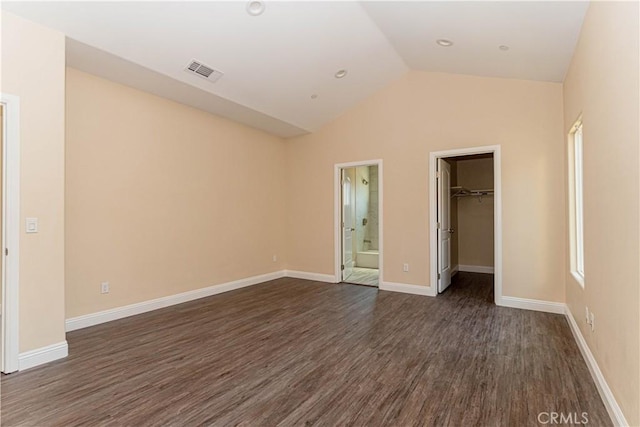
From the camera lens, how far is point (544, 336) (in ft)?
11.0

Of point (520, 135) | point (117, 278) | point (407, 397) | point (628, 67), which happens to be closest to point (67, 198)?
point (117, 278)

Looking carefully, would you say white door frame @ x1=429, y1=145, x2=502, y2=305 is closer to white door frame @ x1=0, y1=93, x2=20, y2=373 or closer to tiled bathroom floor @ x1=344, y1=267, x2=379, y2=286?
tiled bathroom floor @ x1=344, y1=267, x2=379, y2=286

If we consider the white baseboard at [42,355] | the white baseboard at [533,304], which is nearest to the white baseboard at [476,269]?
the white baseboard at [533,304]

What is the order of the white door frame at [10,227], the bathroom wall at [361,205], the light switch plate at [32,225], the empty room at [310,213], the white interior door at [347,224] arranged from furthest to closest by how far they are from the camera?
the bathroom wall at [361,205] → the white interior door at [347,224] → the light switch plate at [32,225] → the white door frame at [10,227] → the empty room at [310,213]

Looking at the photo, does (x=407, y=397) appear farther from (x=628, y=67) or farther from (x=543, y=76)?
(x=543, y=76)

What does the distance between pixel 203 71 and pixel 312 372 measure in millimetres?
3359

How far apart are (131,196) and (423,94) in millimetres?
4302

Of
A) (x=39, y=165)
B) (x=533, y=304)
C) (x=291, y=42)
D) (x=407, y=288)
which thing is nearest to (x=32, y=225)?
(x=39, y=165)

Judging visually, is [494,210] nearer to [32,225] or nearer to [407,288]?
[407,288]

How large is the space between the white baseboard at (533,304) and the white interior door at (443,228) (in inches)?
36.3

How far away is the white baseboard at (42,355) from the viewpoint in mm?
2668

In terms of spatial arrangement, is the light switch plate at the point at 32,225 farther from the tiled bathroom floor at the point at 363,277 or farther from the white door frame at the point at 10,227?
the tiled bathroom floor at the point at 363,277

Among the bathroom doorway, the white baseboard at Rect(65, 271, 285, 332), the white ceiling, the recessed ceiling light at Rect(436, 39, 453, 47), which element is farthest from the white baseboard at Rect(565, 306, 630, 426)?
the white baseboard at Rect(65, 271, 285, 332)

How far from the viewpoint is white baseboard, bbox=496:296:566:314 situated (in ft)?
13.5
